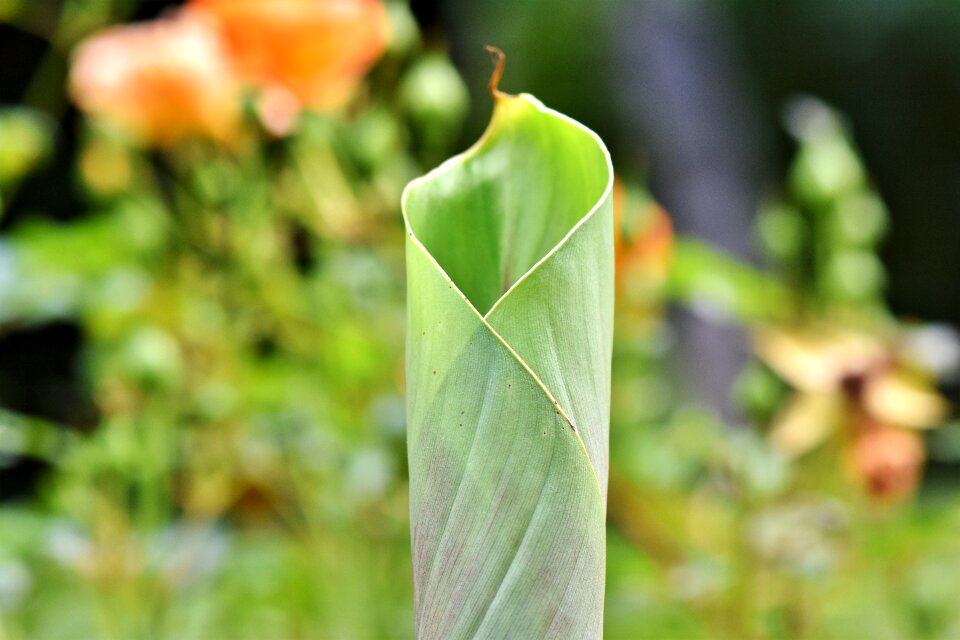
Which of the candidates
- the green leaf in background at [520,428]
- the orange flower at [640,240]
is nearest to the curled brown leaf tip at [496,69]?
the green leaf in background at [520,428]

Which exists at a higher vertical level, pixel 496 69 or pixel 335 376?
pixel 496 69

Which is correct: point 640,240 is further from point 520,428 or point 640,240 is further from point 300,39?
point 520,428

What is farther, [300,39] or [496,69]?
[300,39]

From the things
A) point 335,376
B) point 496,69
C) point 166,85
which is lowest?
point 335,376

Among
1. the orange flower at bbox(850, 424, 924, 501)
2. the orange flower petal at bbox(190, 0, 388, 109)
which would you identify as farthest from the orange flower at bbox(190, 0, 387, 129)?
the orange flower at bbox(850, 424, 924, 501)

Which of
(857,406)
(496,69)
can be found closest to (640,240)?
(857,406)
